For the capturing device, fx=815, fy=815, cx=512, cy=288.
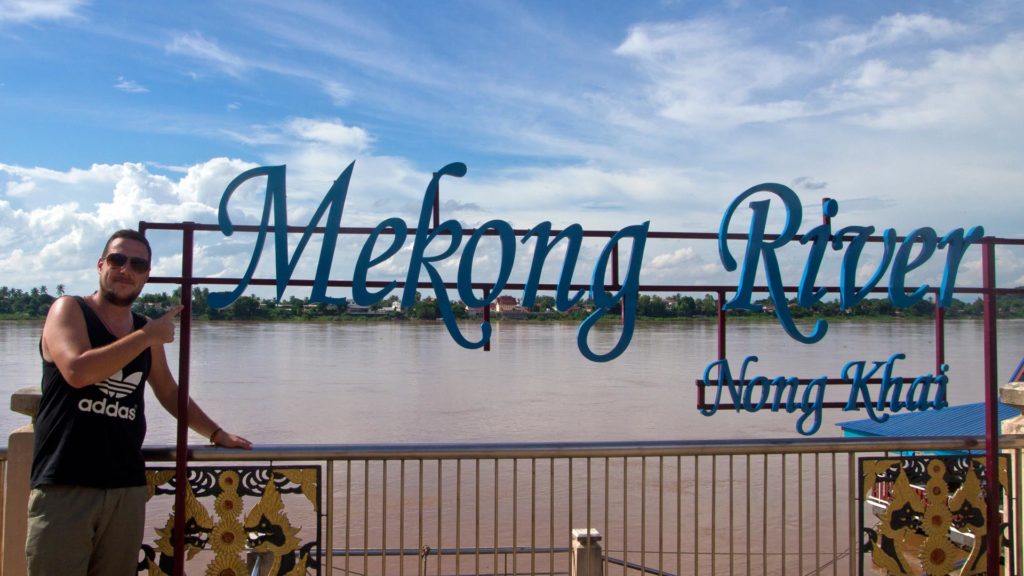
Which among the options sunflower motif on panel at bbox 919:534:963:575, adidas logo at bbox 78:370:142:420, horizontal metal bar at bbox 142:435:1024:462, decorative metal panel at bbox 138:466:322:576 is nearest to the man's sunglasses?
adidas logo at bbox 78:370:142:420

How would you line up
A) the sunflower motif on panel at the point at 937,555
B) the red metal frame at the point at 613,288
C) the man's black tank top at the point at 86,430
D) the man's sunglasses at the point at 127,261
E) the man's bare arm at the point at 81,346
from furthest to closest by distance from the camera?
1. the sunflower motif on panel at the point at 937,555
2. the red metal frame at the point at 613,288
3. the man's sunglasses at the point at 127,261
4. the man's black tank top at the point at 86,430
5. the man's bare arm at the point at 81,346

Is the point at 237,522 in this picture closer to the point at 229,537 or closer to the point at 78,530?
the point at 229,537

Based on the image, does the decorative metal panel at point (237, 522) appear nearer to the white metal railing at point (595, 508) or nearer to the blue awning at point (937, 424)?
the white metal railing at point (595, 508)

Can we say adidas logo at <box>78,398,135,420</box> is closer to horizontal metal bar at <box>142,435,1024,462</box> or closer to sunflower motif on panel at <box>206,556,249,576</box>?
horizontal metal bar at <box>142,435,1024,462</box>

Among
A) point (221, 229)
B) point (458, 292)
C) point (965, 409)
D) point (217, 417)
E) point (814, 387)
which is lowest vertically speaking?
point (217, 417)

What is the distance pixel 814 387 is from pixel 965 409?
5018mm

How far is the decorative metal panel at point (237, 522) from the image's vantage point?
4.23m

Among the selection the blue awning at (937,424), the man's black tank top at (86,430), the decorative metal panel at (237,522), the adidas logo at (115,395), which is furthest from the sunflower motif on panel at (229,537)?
the blue awning at (937,424)

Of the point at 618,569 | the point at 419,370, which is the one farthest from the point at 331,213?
the point at 419,370

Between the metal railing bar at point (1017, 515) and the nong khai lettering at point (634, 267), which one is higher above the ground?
the nong khai lettering at point (634, 267)

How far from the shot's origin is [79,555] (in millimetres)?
3576

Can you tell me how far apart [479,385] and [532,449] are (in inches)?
1011

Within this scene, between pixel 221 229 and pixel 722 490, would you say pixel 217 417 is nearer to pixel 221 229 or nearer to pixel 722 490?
pixel 722 490

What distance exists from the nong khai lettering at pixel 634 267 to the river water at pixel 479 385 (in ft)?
7.63
